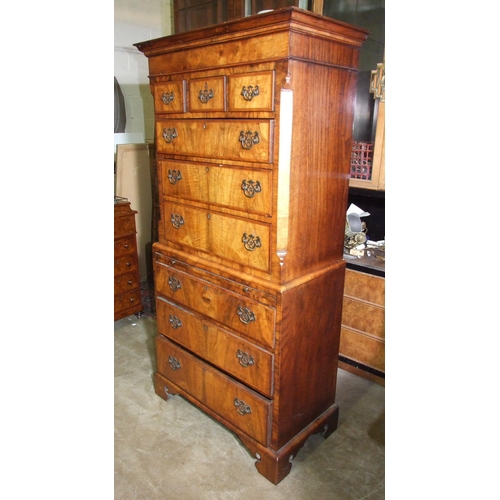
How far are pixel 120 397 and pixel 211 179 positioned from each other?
4.76 feet

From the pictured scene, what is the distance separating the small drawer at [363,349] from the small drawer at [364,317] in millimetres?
44

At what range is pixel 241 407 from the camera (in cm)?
201

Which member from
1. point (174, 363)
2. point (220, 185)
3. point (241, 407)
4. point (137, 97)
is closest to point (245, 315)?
point (241, 407)

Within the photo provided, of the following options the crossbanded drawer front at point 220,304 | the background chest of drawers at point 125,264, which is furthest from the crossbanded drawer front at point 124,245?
the crossbanded drawer front at point 220,304

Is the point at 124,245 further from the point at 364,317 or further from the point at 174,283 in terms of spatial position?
the point at 364,317

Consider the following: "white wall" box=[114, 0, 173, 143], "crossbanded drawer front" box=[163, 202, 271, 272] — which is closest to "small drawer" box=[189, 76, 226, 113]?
"crossbanded drawer front" box=[163, 202, 271, 272]

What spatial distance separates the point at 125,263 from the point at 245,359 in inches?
61.6

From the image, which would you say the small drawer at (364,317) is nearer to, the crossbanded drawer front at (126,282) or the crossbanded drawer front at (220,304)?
the crossbanded drawer front at (220,304)
